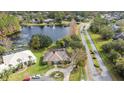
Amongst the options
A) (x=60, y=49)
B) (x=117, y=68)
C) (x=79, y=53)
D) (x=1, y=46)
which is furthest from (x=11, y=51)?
(x=117, y=68)

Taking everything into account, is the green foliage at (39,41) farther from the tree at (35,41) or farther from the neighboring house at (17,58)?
the neighboring house at (17,58)

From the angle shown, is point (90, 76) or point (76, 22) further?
point (76, 22)

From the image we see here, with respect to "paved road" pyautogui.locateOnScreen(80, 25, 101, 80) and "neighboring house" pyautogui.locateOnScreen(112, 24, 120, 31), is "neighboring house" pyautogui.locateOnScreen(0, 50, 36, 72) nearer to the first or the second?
"paved road" pyautogui.locateOnScreen(80, 25, 101, 80)

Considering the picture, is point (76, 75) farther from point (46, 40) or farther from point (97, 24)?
point (97, 24)

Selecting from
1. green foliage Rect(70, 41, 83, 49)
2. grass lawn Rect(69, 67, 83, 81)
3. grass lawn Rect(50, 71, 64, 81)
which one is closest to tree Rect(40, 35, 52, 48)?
green foliage Rect(70, 41, 83, 49)

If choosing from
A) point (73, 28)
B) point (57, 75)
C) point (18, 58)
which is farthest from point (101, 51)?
point (18, 58)
